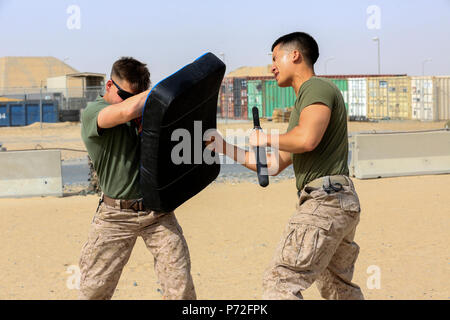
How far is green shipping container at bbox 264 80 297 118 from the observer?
38.4 m

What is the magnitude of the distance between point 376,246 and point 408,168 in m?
5.65

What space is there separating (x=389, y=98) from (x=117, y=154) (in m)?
34.1

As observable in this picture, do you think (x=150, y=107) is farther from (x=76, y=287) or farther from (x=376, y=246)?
(x=376, y=246)

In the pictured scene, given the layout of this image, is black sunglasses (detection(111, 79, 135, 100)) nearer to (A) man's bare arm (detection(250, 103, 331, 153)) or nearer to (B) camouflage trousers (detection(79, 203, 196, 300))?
(B) camouflage trousers (detection(79, 203, 196, 300))

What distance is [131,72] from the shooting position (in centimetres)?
392

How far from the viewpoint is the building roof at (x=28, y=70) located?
139000 mm

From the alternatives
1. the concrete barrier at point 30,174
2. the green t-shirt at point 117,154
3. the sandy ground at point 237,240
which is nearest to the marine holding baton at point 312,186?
the green t-shirt at point 117,154

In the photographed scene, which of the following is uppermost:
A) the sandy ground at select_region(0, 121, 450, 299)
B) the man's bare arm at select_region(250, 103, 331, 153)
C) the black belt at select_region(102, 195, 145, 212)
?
the man's bare arm at select_region(250, 103, 331, 153)

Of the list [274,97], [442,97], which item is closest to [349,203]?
[442,97]

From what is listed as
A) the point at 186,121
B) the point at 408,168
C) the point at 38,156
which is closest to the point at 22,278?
the point at 186,121

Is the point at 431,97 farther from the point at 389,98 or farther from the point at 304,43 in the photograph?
the point at 304,43

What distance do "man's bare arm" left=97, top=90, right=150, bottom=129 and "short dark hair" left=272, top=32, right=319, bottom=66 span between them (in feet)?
2.86

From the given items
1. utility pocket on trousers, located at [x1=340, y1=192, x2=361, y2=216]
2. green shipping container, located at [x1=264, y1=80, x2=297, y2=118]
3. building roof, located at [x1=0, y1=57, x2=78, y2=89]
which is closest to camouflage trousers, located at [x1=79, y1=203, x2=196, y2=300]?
utility pocket on trousers, located at [x1=340, y1=192, x2=361, y2=216]

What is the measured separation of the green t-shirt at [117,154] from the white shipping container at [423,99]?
3304 centimetres
